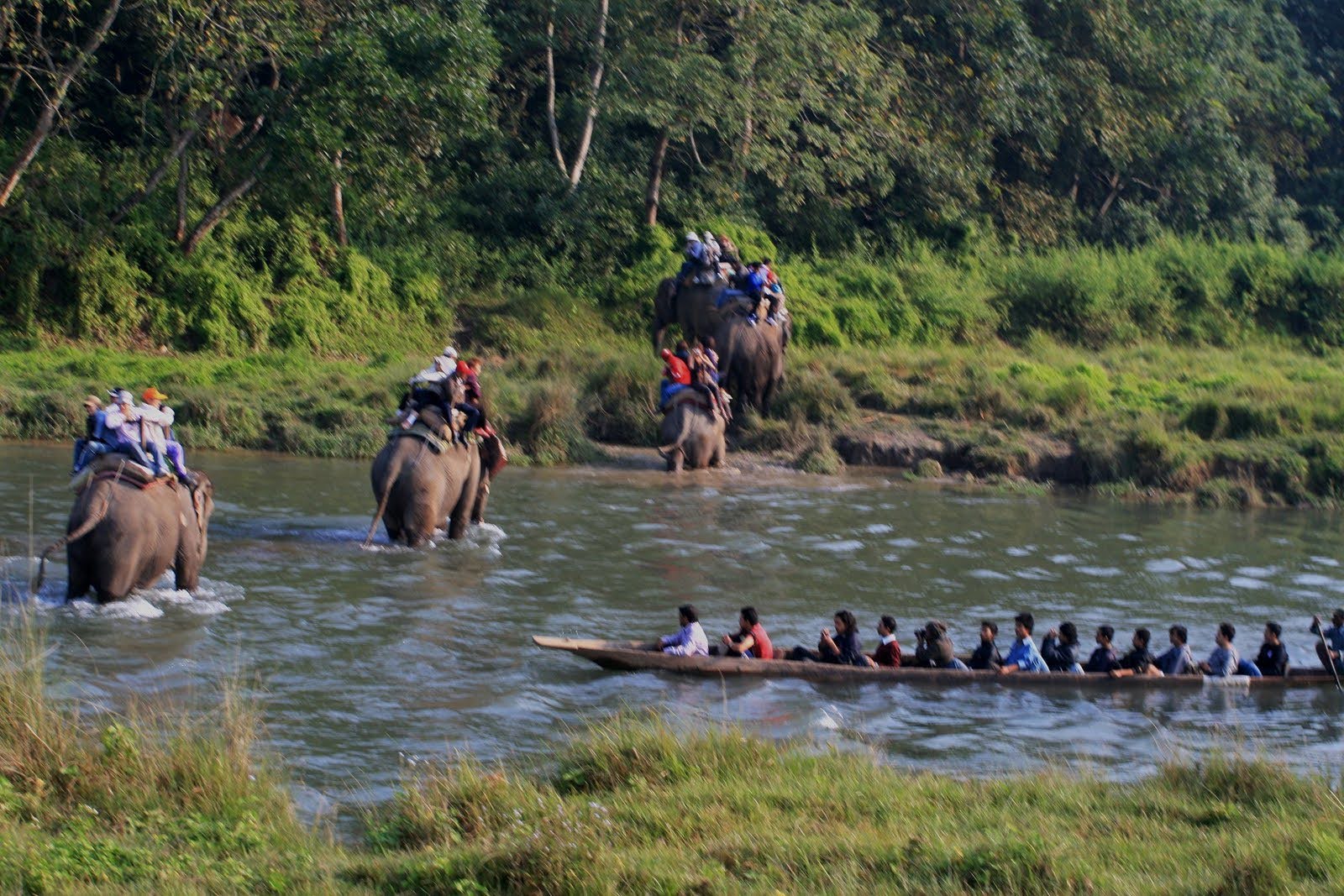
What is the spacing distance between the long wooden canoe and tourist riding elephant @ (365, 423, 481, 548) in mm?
3394

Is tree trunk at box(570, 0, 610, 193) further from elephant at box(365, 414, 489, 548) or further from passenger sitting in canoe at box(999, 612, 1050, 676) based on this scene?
passenger sitting in canoe at box(999, 612, 1050, 676)

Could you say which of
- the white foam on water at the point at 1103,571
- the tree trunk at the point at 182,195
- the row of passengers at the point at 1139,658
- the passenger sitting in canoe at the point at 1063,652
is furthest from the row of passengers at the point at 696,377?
the passenger sitting in canoe at the point at 1063,652

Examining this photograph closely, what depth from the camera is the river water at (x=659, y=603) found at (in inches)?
443

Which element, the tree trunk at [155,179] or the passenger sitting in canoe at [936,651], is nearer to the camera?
the passenger sitting in canoe at [936,651]

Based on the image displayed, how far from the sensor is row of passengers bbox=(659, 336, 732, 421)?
22688 mm

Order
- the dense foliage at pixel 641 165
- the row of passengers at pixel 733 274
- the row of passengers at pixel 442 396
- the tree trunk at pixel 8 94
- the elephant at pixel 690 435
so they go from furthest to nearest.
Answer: the dense foliage at pixel 641 165, the tree trunk at pixel 8 94, the row of passengers at pixel 733 274, the elephant at pixel 690 435, the row of passengers at pixel 442 396

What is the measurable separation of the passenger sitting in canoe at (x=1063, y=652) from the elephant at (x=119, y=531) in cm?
680

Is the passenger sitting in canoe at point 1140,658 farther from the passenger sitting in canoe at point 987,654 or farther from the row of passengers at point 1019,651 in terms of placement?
the passenger sitting in canoe at point 987,654

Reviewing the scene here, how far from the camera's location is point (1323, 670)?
45.3ft

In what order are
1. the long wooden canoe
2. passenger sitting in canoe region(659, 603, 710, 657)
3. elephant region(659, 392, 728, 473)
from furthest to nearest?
1. elephant region(659, 392, 728, 473)
2. passenger sitting in canoe region(659, 603, 710, 657)
3. the long wooden canoe

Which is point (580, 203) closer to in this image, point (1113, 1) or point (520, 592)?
point (1113, 1)

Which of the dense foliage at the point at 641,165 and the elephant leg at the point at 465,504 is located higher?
the dense foliage at the point at 641,165

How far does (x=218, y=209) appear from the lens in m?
27.9

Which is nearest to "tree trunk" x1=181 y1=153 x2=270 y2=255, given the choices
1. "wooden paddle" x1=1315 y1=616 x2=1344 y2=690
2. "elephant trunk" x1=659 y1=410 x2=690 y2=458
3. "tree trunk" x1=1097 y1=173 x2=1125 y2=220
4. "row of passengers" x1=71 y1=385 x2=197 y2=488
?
"elephant trunk" x1=659 y1=410 x2=690 y2=458
